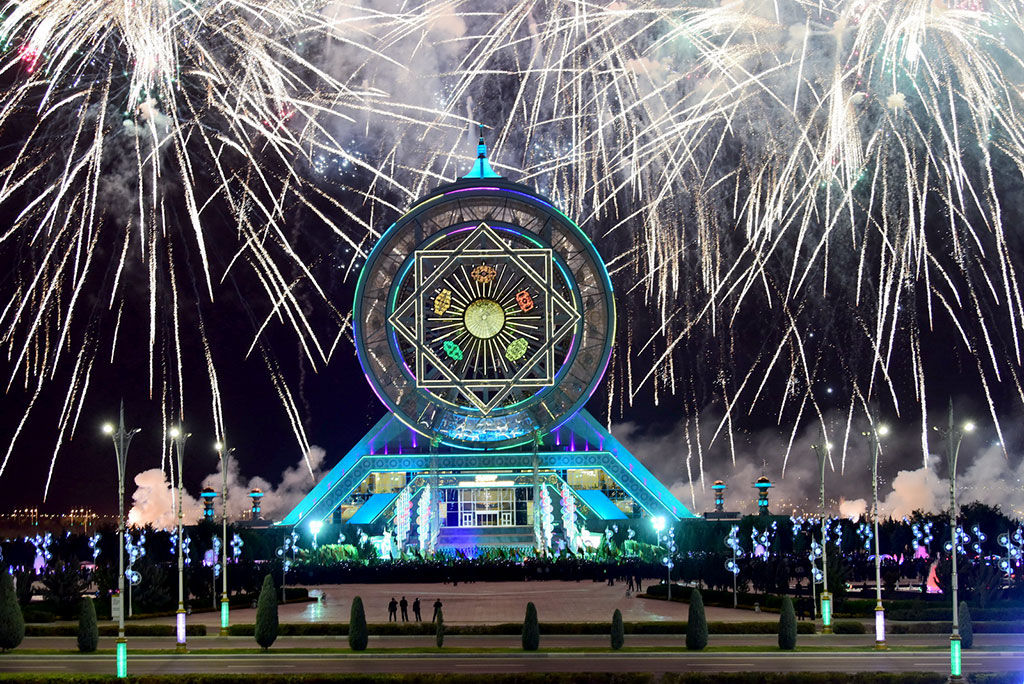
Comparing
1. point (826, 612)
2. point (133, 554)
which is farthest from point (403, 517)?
point (826, 612)

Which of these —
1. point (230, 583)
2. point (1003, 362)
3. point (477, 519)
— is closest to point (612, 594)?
point (230, 583)

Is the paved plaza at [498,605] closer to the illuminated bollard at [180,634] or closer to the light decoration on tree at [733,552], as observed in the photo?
the light decoration on tree at [733,552]

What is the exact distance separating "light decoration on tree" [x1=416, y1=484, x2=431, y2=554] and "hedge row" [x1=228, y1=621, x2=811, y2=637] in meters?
36.7

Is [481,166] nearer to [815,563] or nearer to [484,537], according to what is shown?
[484,537]

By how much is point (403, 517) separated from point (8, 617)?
152 feet

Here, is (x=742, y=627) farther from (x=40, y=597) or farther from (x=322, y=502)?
(x=322, y=502)

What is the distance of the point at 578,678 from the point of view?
32.6m

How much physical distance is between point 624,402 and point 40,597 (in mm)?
55941

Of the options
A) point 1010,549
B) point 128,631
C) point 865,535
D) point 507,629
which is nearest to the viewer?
point 507,629

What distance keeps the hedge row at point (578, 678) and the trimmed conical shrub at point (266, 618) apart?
745 centimetres

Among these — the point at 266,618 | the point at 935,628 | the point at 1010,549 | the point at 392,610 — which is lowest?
the point at 935,628

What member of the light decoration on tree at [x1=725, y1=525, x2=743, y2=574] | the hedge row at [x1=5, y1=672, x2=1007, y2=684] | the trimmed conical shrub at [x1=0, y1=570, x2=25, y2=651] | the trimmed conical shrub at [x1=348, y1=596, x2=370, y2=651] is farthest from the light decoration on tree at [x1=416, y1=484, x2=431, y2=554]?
the hedge row at [x1=5, y1=672, x2=1007, y2=684]

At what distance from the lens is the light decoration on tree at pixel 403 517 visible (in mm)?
83625

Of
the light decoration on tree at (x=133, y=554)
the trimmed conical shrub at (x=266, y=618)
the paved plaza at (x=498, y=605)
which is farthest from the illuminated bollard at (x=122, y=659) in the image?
the light decoration on tree at (x=133, y=554)
